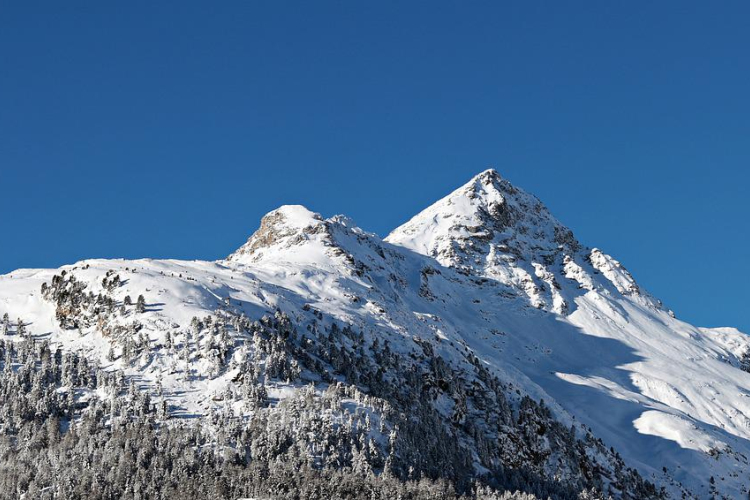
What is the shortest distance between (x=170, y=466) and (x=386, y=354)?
57744 millimetres

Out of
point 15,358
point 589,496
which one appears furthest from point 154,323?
point 589,496

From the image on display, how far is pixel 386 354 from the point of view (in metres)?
151

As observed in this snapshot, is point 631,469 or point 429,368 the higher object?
point 429,368

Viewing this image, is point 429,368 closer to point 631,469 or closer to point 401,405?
point 401,405

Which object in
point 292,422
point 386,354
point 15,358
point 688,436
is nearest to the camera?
point 292,422

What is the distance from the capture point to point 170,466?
100 m

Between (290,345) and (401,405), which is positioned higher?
(290,345)

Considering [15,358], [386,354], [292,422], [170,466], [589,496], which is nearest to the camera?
[170,466]

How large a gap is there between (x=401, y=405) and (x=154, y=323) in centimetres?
4180

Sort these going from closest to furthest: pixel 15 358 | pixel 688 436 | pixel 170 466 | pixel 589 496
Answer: pixel 170 466, pixel 15 358, pixel 589 496, pixel 688 436

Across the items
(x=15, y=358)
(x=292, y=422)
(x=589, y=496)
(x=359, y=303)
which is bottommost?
→ (x=589, y=496)

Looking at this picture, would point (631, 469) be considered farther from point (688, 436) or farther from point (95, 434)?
point (95, 434)

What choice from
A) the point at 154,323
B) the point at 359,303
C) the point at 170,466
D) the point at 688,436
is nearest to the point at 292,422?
the point at 170,466

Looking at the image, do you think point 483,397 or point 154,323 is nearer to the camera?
point 154,323
